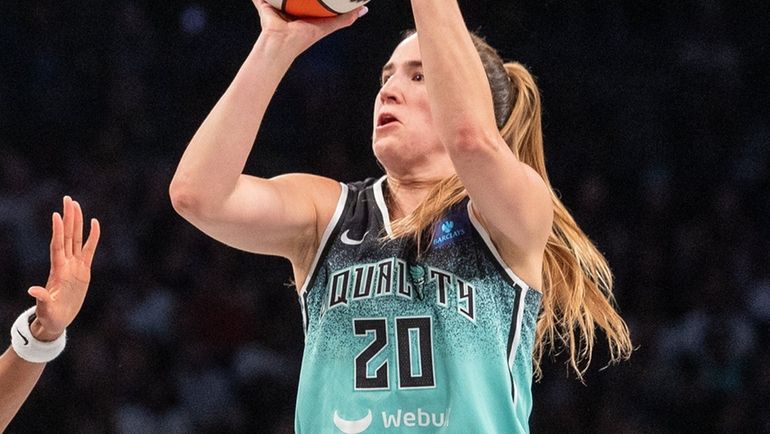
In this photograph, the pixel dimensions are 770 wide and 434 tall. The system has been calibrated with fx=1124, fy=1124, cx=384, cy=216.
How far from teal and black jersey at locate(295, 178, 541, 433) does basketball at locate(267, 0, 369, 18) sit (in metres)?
0.53

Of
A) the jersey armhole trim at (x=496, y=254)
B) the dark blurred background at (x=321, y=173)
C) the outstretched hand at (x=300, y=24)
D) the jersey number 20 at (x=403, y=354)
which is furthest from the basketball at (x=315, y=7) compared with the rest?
the dark blurred background at (x=321, y=173)

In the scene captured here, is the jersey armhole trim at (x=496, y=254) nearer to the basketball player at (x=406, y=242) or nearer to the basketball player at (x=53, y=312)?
the basketball player at (x=406, y=242)

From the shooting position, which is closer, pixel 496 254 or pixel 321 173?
pixel 496 254

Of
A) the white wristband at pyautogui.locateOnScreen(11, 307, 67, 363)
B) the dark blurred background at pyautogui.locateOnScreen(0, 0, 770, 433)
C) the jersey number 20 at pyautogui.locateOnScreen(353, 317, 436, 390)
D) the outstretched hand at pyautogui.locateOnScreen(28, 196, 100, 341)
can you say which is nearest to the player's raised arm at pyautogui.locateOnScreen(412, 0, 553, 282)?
the jersey number 20 at pyautogui.locateOnScreen(353, 317, 436, 390)

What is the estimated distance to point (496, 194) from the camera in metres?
2.47

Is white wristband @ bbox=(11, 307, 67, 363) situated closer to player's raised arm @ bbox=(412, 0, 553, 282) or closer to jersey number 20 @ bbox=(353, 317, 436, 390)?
jersey number 20 @ bbox=(353, 317, 436, 390)

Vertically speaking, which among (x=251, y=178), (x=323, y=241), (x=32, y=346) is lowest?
(x=32, y=346)

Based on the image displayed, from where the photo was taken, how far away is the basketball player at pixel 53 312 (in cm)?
283

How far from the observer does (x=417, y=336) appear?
101 inches

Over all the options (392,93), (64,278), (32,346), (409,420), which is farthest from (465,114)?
(32,346)

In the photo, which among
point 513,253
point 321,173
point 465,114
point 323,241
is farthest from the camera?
point 321,173

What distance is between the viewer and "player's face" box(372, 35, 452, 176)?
9.31ft

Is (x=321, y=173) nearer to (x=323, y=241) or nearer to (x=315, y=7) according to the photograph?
(x=323, y=241)

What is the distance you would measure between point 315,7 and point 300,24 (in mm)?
53
